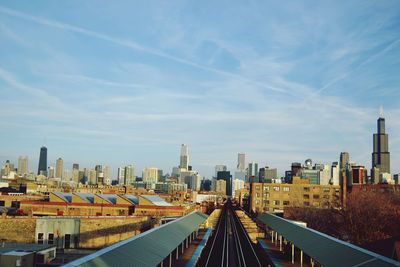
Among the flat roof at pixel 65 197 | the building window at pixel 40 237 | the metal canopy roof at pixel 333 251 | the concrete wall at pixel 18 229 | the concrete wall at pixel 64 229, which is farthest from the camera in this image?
the flat roof at pixel 65 197

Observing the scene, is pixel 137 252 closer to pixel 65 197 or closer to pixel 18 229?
pixel 18 229

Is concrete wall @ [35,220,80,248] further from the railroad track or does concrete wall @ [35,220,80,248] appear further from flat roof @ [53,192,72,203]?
flat roof @ [53,192,72,203]

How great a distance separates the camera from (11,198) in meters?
102

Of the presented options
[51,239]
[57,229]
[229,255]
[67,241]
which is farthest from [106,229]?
[229,255]

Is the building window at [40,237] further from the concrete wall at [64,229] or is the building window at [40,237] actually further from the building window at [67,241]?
the building window at [67,241]

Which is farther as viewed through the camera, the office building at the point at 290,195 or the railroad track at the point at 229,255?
the office building at the point at 290,195

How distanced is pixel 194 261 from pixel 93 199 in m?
59.3

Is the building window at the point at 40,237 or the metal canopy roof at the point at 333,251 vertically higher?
the metal canopy roof at the point at 333,251

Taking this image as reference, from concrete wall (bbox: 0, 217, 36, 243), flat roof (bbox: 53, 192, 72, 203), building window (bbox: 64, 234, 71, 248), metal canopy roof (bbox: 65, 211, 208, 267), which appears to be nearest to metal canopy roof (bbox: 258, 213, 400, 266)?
metal canopy roof (bbox: 65, 211, 208, 267)

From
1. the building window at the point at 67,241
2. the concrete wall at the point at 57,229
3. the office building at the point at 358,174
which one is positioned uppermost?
the office building at the point at 358,174

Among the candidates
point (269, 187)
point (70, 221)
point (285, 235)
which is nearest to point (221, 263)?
point (285, 235)

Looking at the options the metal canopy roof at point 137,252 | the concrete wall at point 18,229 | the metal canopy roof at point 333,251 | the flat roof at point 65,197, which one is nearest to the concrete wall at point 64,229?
the concrete wall at point 18,229

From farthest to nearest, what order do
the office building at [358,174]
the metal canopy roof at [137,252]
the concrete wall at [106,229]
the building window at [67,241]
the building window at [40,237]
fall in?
1. the office building at [358,174]
2. the concrete wall at [106,229]
3. the building window at [67,241]
4. the building window at [40,237]
5. the metal canopy roof at [137,252]

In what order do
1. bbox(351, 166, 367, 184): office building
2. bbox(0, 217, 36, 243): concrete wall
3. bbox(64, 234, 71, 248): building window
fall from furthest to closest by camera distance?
bbox(351, 166, 367, 184): office building → bbox(0, 217, 36, 243): concrete wall → bbox(64, 234, 71, 248): building window
